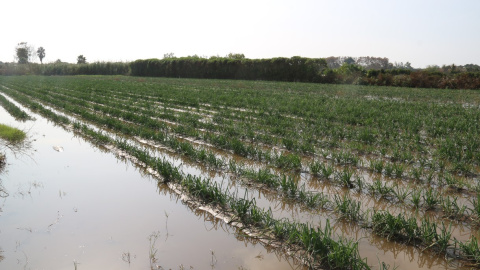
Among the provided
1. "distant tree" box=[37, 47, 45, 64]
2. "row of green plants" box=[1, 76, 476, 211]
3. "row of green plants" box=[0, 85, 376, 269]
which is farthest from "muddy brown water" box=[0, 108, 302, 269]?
"distant tree" box=[37, 47, 45, 64]

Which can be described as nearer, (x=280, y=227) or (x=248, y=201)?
(x=280, y=227)

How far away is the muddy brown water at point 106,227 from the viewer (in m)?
3.53

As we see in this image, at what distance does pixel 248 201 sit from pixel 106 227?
68.3 inches

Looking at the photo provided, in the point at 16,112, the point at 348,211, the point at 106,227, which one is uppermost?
the point at 16,112

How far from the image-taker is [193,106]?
48.5ft

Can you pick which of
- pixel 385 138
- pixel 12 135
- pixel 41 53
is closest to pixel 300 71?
pixel 385 138

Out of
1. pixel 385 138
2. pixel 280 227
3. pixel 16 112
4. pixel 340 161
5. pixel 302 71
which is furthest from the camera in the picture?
pixel 302 71

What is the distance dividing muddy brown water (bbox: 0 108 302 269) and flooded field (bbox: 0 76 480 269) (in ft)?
0.06

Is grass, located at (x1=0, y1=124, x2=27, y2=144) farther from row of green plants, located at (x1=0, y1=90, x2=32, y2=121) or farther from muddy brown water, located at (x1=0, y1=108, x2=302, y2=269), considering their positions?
row of green plants, located at (x1=0, y1=90, x2=32, y2=121)

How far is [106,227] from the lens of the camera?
4277 millimetres

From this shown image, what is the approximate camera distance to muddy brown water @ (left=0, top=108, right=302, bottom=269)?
353 cm

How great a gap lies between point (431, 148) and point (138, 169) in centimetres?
595

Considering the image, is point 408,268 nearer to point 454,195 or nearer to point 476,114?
point 454,195

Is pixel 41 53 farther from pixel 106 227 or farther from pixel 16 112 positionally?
pixel 106 227
